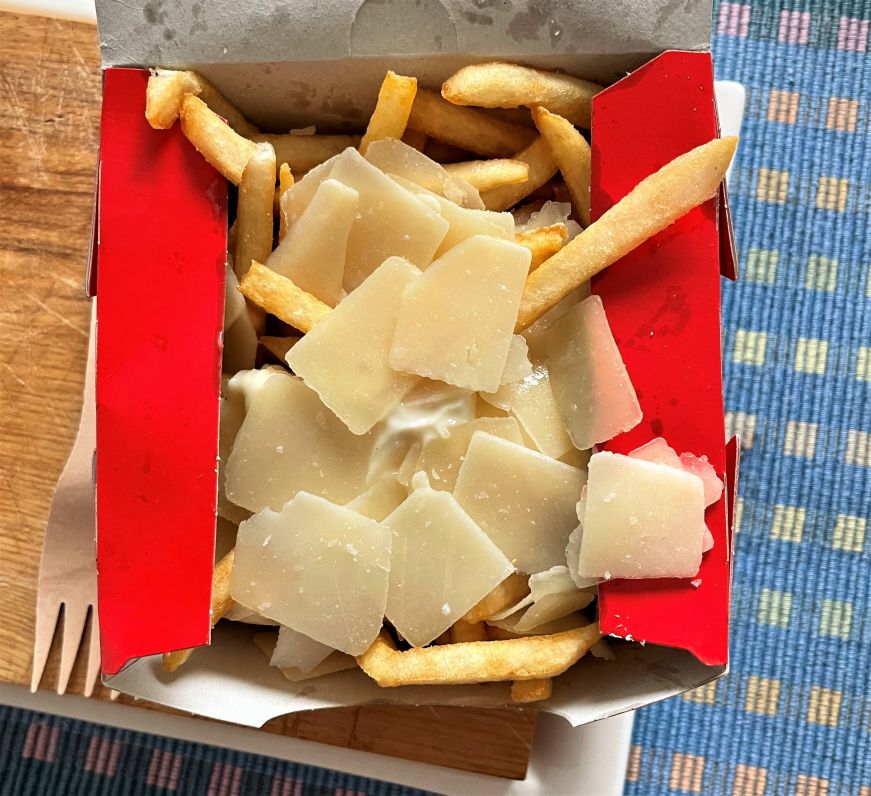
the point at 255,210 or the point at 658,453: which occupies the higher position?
the point at 255,210

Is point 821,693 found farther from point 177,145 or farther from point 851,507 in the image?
point 177,145

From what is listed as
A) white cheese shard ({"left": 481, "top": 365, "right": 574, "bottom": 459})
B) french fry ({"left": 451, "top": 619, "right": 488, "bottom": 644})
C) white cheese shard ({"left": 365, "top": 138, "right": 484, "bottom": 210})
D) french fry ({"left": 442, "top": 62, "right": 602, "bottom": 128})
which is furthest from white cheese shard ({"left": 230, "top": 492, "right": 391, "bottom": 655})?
french fry ({"left": 442, "top": 62, "right": 602, "bottom": 128})

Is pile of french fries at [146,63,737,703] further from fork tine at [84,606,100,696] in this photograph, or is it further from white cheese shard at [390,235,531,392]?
fork tine at [84,606,100,696]

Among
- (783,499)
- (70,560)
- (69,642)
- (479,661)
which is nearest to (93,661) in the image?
(69,642)

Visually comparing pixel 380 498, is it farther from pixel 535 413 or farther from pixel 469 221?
pixel 469 221

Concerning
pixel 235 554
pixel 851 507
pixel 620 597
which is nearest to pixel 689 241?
pixel 620 597

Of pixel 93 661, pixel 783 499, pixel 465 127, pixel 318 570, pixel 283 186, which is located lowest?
pixel 93 661
